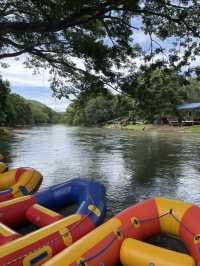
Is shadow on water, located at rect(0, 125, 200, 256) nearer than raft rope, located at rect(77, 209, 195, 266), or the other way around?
raft rope, located at rect(77, 209, 195, 266)

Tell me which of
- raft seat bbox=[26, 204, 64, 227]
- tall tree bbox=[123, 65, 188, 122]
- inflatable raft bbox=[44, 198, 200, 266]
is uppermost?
tall tree bbox=[123, 65, 188, 122]

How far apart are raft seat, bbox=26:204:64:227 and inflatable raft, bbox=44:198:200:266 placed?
1.32 meters

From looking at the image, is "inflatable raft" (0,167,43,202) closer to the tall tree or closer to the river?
the river

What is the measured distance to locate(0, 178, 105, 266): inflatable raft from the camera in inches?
151

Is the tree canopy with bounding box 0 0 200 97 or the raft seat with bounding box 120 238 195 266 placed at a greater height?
the tree canopy with bounding box 0 0 200 97

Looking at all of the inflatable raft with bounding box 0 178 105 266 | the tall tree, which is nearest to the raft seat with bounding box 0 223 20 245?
the inflatable raft with bounding box 0 178 105 266

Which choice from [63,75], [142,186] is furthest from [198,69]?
[63,75]

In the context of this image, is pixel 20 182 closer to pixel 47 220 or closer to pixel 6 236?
pixel 47 220

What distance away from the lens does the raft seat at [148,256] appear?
3516 millimetres

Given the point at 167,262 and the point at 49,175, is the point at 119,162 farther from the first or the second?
the point at 167,262

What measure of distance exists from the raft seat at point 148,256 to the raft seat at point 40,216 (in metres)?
1.57

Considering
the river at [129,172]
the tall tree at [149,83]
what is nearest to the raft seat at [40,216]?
the river at [129,172]

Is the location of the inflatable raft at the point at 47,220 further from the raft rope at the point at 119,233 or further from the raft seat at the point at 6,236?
the raft rope at the point at 119,233

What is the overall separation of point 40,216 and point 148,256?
2.29 meters
